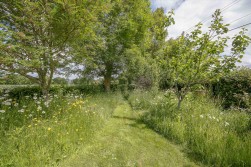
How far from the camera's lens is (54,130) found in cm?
338

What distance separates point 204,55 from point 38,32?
540cm

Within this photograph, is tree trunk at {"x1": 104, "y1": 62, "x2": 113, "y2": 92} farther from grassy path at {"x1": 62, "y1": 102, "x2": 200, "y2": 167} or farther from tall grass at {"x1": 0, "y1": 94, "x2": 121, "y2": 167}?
grassy path at {"x1": 62, "y1": 102, "x2": 200, "y2": 167}

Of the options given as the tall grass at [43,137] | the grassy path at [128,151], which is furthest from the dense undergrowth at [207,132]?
the tall grass at [43,137]

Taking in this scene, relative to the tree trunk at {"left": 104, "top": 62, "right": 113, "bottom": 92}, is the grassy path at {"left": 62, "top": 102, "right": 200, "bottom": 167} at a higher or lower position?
lower

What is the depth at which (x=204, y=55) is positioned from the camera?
4.52 metres

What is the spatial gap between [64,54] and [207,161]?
5216 mm

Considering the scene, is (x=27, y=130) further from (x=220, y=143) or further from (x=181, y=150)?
(x=220, y=143)

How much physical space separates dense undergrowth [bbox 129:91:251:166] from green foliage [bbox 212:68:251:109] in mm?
1324

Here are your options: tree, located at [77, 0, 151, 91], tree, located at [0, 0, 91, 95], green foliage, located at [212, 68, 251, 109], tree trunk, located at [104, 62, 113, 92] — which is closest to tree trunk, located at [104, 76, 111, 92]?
tree trunk, located at [104, 62, 113, 92]

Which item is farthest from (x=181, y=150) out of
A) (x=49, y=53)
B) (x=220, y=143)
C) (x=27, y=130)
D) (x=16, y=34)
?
(x=16, y=34)

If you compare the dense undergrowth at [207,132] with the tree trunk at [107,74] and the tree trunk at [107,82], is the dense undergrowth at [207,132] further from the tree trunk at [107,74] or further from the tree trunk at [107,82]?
the tree trunk at [107,82]

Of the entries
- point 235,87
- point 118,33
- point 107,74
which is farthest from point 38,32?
point 235,87

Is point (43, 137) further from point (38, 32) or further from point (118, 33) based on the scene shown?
point (118, 33)

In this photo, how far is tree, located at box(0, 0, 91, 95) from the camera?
4004mm
